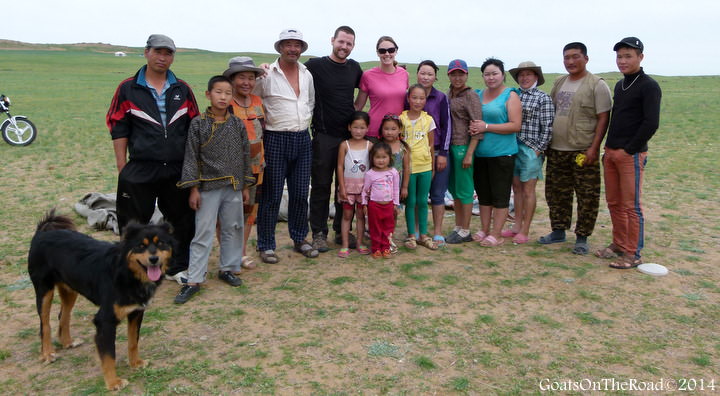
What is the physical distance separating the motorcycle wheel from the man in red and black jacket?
32.1 ft

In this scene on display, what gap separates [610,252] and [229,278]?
4.42 meters

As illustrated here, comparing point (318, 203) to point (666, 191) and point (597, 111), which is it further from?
point (666, 191)

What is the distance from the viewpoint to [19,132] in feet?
40.9

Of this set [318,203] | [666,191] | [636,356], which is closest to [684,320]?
[636,356]

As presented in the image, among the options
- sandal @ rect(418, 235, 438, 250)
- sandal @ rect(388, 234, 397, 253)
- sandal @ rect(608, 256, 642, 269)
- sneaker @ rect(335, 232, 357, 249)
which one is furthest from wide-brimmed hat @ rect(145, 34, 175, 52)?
sandal @ rect(608, 256, 642, 269)

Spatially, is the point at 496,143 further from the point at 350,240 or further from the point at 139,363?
the point at 139,363

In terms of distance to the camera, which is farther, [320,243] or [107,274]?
[320,243]

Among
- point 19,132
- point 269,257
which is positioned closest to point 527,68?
point 269,257

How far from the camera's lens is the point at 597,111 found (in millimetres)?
5797

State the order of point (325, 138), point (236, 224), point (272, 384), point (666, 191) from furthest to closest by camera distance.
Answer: point (666, 191)
point (325, 138)
point (236, 224)
point (272, 384)

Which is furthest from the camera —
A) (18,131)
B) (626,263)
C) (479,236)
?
(18,131)

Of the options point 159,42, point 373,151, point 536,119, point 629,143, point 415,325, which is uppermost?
point 159,42

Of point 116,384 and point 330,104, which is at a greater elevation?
point 330,104

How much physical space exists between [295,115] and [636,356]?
12.8 ft
